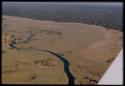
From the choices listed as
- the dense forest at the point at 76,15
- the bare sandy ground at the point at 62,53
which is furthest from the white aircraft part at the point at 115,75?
the dense forest at the point at 76,15

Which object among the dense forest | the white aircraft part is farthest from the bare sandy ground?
the white aircraft part

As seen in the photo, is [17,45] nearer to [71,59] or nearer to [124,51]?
[71,59]

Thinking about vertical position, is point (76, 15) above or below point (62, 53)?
below

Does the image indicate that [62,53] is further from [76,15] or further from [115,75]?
[76,15]

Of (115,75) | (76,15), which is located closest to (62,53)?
(115,75)

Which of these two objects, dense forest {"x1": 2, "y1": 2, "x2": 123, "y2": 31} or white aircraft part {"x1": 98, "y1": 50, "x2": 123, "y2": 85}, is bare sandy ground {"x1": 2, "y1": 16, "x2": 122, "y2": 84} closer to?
dense forest {"x1": 2, "y1": 2, "x2": 123, "y2": 31}

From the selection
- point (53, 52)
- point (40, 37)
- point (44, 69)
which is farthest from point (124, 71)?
point (40, 37)

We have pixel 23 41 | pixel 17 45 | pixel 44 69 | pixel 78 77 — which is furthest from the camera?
pixel 23 41

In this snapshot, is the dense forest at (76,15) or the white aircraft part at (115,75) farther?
the dense forest at (76,15)

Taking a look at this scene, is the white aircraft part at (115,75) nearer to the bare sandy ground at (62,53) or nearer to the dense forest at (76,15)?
the bare sandy ground at (62,53)
